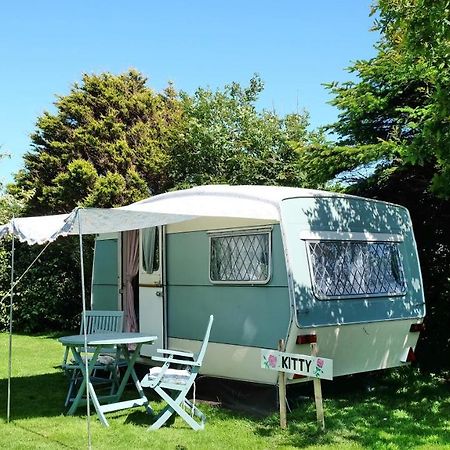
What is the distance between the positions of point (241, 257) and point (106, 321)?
7.81 ft

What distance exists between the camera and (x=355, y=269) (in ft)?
22.1

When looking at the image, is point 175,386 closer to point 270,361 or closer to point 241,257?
point 270,361

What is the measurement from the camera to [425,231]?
934 centimetres

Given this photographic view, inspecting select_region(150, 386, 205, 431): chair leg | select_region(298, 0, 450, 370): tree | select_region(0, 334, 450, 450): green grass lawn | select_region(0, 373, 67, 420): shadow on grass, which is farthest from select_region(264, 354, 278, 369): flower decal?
select_region(298, 0, 450, 370): tree

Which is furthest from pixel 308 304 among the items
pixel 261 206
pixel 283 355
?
pixel 261 206

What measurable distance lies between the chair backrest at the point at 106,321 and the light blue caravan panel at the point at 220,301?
A: 84 centimetres

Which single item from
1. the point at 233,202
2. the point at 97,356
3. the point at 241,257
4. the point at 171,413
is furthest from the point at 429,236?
the point at 97,356

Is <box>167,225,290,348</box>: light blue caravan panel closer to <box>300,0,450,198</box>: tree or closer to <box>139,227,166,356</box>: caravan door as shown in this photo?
<box>139,227,166,356</box>: caravan door

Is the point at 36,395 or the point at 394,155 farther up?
the point at 394,155

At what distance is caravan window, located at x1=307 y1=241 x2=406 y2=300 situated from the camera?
6344mm

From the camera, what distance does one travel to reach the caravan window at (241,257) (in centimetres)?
643

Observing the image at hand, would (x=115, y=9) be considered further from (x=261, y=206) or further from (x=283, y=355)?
(x=283, y=355)

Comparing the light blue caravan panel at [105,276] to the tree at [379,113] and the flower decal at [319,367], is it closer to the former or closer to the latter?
the tree at [379,113]

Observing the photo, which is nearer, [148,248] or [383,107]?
[148,248]
